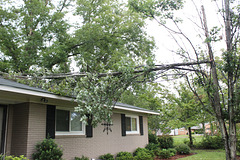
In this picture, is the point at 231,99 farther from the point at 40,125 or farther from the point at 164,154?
the point at 164,154

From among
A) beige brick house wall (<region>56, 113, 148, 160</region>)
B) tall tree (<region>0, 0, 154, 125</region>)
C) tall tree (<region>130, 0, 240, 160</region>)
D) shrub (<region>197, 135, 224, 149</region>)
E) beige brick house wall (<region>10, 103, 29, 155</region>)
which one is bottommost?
shrub (<region>197, 135, 224, 149</region>)

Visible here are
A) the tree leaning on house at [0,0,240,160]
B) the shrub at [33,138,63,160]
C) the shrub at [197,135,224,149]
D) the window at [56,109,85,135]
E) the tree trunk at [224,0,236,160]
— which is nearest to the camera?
the tree trunk at [224,0,236,160]

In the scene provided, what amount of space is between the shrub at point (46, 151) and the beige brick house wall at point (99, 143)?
2.96 ft

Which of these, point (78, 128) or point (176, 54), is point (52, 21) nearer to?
point (78, 128)

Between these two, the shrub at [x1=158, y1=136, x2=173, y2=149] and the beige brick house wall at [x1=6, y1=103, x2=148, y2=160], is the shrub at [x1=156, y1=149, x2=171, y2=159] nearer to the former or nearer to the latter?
the shrub at [x1=158, y1=136, x2=173, y2=149]

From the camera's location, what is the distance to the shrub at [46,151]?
6.58m

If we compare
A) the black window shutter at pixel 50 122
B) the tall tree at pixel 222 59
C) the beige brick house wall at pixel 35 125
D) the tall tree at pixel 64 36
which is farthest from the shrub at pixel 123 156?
the tall tree at pixel 222 59

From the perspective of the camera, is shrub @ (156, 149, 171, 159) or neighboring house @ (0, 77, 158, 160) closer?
neighboring house @ (0, 77, 158, 160)

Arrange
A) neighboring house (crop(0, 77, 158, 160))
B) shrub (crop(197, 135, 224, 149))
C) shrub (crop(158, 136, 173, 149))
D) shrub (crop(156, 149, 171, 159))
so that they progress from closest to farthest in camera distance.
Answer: neighboring house (crop(0, 77, 158, 160)) → shrub (crop(156, 149, 171, 159)) → shrub (crop(158, 136, 173, 149)) → shrub (crop(197, 135, 224, 149))

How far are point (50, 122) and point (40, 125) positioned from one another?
37cm

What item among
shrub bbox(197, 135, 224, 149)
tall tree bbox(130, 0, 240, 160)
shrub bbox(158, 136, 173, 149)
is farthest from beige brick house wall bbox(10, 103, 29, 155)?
shrub bbox(197, 135, 224, 149)

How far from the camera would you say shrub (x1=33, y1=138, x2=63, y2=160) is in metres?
6.58

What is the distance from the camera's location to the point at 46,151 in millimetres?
6629

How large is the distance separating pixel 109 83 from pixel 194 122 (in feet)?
41.2
